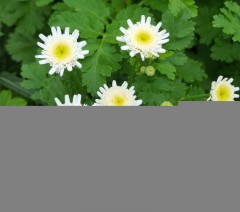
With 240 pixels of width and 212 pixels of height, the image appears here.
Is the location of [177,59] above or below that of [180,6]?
below

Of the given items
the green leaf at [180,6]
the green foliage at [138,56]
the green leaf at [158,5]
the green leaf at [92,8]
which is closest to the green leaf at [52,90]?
the green foliage at [138,56]

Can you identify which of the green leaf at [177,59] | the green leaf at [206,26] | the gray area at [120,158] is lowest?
the gray area at [120,158]

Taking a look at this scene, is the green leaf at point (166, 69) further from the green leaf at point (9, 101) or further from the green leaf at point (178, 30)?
the green leaf at point (9, 101)

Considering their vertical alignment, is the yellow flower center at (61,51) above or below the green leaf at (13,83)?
below

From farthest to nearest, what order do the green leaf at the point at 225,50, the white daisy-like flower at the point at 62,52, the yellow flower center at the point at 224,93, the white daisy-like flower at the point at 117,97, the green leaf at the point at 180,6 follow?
the green leaf at the point at 225,50 → the green leaf at the point at 180,6 → the yellow flower center at the point at 224,93 → the white daisy-like flower at the point at 62,52 → the white daisy-like flower at the point at 117,97

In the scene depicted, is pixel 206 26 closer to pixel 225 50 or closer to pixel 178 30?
pixel 225 50

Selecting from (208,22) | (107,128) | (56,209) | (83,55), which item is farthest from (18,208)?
(208,22)

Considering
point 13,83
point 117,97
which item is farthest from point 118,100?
point 13,83
